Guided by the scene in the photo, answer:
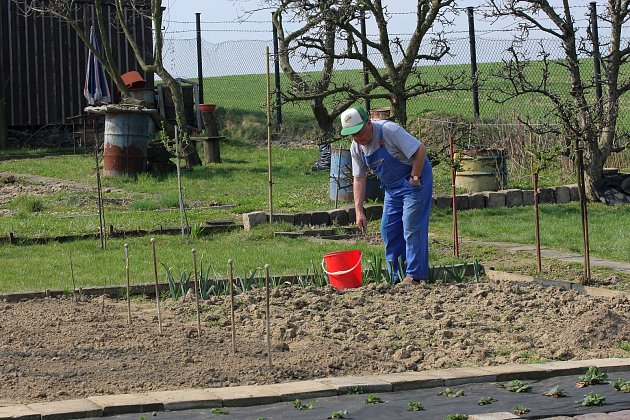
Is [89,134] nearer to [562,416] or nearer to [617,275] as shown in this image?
[617,275]

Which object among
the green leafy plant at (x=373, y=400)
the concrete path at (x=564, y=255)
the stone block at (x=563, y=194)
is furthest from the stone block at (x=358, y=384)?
the stone block at (x=563, y=194)

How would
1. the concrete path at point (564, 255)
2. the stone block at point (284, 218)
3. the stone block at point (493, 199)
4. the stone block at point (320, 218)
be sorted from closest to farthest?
the concrete path at point (564, 255)
the stone block at point (284, 218)
the stone block at point (320, 218)
the stone block at point (493, 199)

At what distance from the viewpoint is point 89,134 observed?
25.1m

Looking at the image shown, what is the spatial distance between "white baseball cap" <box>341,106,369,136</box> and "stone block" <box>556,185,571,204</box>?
7.74 meters

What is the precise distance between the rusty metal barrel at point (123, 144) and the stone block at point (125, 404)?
1335cm

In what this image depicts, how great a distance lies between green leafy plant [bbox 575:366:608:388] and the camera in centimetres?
625

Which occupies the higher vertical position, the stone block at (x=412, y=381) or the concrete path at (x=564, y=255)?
the concrete path at (x=564, y=255)

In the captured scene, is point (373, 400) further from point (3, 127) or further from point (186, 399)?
point (3, 127)

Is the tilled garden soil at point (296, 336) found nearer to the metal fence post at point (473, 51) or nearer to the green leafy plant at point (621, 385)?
the green leafy plant at point (621, 385)

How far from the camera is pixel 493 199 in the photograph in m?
15.8

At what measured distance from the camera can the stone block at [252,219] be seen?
13.6 metres

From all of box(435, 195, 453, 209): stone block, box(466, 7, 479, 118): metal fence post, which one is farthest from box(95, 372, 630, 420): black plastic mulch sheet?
box(466, 7, 479, 118): metal fence post

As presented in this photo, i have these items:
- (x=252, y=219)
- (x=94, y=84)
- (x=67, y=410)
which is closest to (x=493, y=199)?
(x=252, y=219)

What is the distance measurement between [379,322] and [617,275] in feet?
10.0
